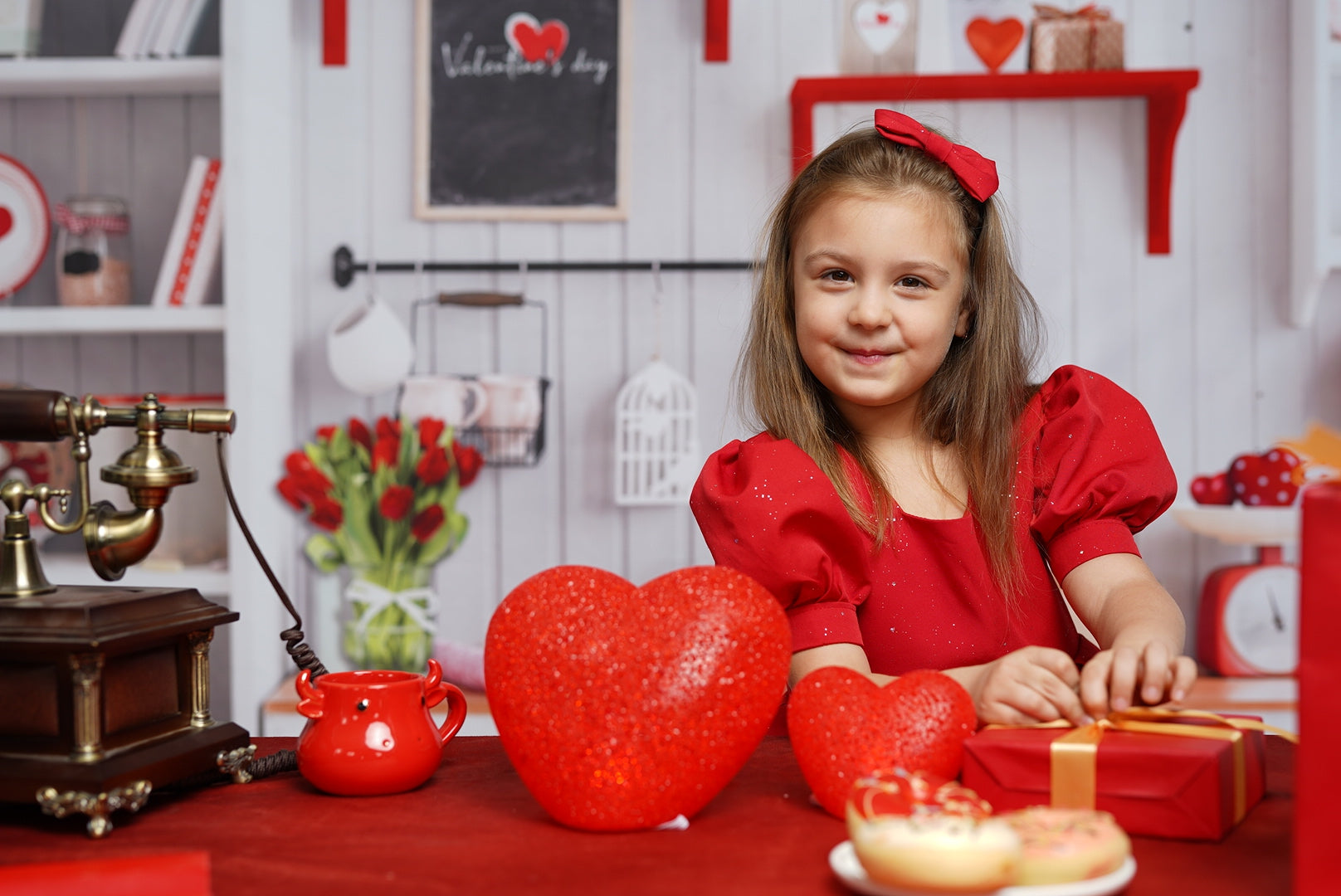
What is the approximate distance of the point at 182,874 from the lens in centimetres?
52

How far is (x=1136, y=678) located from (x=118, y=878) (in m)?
0.56

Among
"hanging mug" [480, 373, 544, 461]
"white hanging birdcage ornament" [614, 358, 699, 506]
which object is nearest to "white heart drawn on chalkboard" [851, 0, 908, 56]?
"white hanging birdcage ornament" [614, 358, 699, 506]

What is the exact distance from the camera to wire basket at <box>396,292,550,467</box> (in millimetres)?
1935

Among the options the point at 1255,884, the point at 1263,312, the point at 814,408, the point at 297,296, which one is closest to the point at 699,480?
the point at 814,408

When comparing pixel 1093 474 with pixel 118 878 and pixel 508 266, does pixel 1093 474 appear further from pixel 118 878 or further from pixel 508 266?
pixel 508 266

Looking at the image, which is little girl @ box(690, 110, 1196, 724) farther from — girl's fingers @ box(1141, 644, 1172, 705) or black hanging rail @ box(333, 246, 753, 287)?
black hanging rail @ box(333, 246, 753, 287)

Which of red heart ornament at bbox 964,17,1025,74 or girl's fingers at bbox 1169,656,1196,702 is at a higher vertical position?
red heart ornament at bbox 964,17,1025,74

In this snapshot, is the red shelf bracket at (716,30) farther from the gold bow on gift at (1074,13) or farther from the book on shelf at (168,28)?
the book on shelf at (168,28)

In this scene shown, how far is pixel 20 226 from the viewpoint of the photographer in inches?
74.2

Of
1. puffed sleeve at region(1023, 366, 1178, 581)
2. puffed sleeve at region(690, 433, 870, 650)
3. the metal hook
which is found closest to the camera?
puffed sleeve at region(690, 433, 870, 650)

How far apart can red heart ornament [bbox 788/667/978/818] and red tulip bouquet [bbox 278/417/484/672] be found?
51.3 inches

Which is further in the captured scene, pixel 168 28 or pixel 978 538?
pixel 168 28

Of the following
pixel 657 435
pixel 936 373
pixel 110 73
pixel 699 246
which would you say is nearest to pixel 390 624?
pixel 657 435

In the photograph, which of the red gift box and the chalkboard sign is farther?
the chalkboard sign
